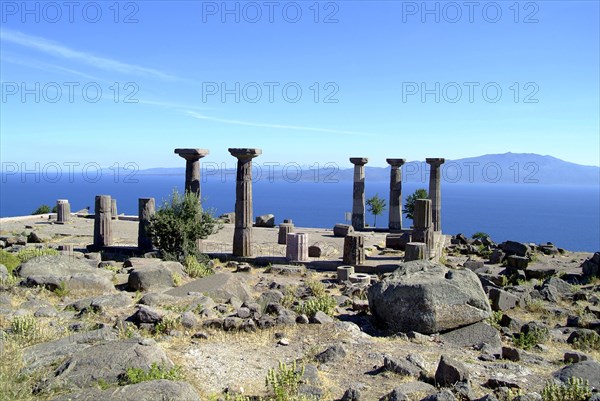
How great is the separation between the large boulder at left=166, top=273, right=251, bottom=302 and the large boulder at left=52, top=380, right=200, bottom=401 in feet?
22.4

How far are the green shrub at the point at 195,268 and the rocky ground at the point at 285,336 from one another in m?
0.10

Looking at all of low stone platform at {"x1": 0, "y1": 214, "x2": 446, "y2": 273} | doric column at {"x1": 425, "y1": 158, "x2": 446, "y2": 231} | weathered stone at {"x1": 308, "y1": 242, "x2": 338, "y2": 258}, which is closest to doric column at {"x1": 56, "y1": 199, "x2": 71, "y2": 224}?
low stone platform at {"x1": 0, "y1": 214, "x2": 446, "y2": 273}

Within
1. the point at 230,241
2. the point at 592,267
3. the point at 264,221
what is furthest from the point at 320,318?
the point at 264,221

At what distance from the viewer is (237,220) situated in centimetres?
2241

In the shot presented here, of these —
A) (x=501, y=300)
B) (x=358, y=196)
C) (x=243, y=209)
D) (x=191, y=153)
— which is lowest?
(x=501, y=300)

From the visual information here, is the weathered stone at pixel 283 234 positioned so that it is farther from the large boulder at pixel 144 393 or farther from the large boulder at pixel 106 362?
the large boulder at pixel 144 393

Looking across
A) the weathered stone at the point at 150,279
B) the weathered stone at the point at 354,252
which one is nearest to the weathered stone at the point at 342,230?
→ the weathered stone at the point at 354,252

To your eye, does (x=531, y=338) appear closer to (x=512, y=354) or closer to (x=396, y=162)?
(x=512, y=354)

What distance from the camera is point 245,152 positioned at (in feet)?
70.6

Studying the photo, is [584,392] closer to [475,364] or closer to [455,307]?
[475,364]

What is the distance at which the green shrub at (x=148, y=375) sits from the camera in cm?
767

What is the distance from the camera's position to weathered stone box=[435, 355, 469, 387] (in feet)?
28.2

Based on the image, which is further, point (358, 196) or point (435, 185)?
point (358, 196)

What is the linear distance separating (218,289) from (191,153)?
31.5 ft
